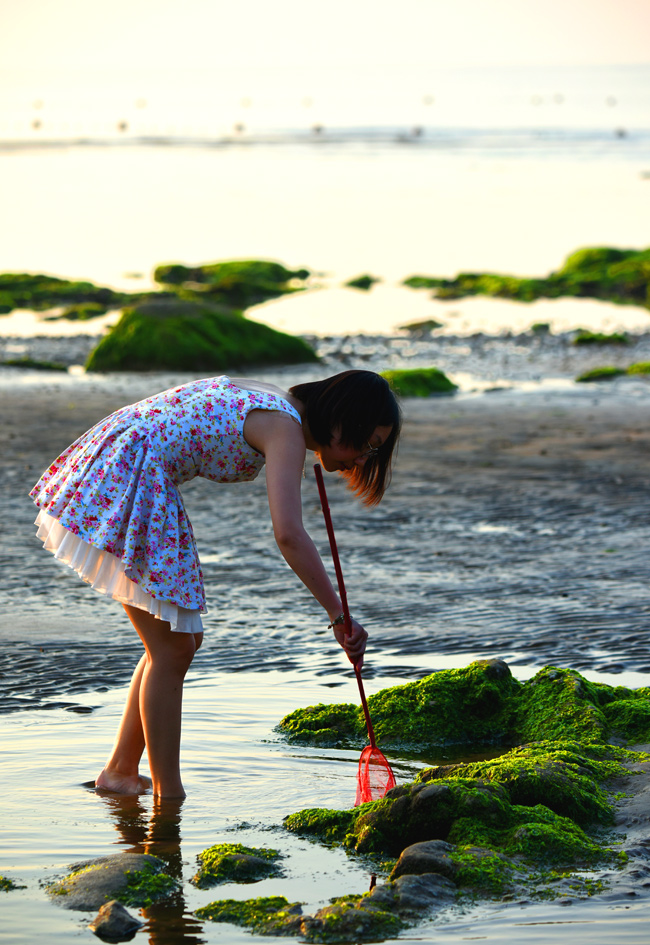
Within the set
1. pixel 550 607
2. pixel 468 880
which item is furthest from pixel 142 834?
pixel 550 607

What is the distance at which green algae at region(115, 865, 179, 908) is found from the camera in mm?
3578

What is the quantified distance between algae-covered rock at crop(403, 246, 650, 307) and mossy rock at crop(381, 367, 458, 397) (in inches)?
335

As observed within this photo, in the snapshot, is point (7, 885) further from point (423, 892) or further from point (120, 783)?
point (423, 892)

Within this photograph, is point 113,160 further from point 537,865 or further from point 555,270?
point 537,865

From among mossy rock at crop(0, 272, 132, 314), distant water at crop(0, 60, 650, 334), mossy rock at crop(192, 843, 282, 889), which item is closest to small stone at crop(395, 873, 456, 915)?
mossy rock at crop(192, 843, 282, 889)

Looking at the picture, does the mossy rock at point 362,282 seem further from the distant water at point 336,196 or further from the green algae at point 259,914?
the green algae at point 259,914

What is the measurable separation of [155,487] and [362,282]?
19437 mm

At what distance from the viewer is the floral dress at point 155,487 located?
158 inches

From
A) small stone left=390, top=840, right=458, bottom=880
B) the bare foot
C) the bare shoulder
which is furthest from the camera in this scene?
the bare foot

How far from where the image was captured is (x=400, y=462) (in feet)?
34.6

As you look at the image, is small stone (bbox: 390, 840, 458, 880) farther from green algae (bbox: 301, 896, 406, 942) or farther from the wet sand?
the wet sand

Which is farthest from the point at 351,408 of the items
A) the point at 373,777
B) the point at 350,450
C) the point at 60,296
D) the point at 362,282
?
the point at 362,282

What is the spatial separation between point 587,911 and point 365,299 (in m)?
18.8

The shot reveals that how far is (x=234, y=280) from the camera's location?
23.5 metres
